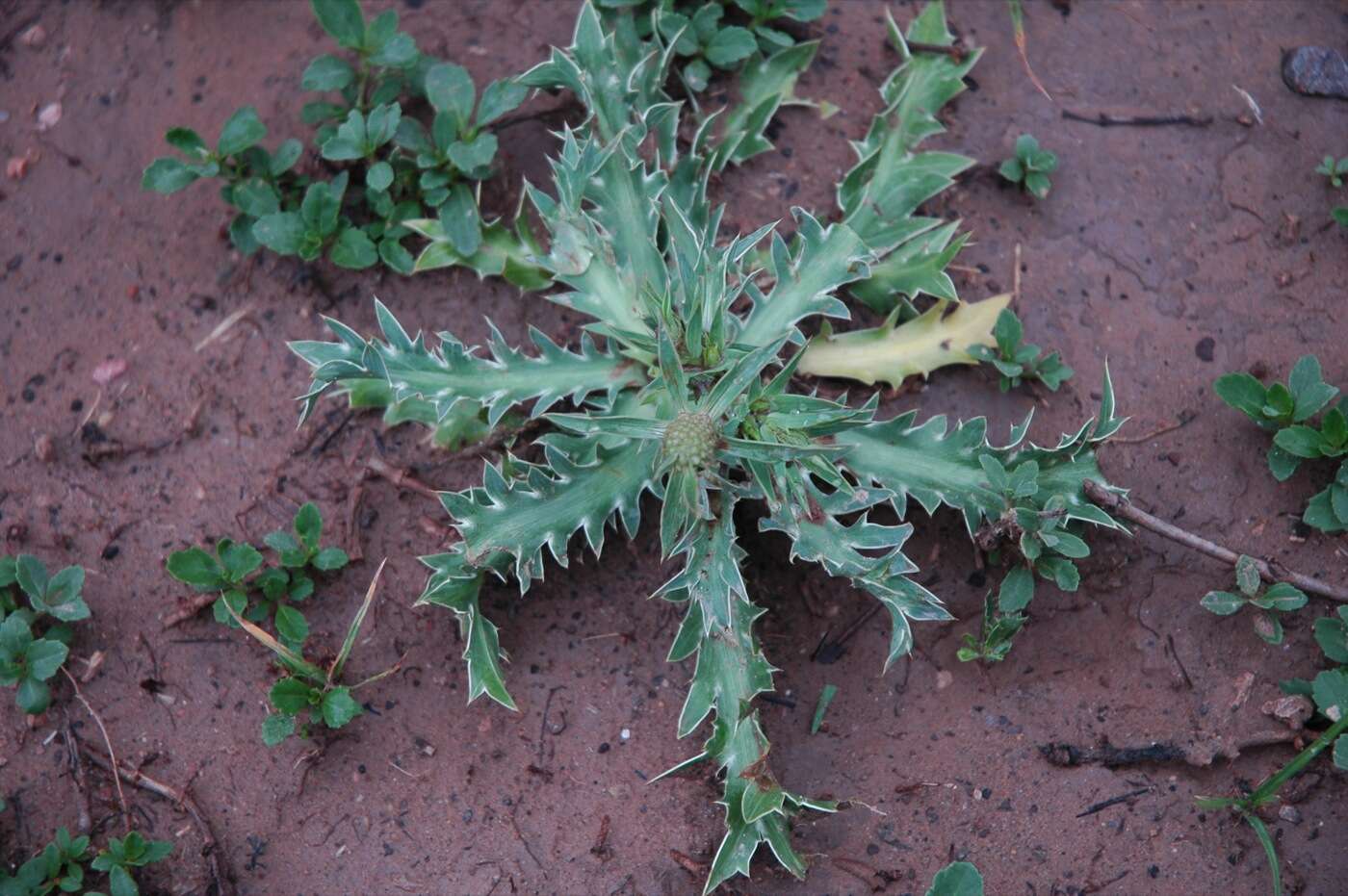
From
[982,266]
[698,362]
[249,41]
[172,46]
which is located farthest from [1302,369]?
[172,46]

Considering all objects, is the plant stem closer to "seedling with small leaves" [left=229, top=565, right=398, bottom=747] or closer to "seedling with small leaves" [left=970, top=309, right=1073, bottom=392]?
"seedling with small leaves" [left=970, top=309, right=1073, bottom=392]

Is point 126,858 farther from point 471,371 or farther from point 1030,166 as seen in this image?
point 1030,166

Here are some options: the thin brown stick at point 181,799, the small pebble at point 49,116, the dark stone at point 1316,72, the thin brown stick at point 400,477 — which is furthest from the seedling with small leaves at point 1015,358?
the small pebble at point 49,116

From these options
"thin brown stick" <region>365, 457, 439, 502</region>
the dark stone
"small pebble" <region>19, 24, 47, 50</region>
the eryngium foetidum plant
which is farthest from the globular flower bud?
"small pebble" <region>19, 24, 47, 50</region>

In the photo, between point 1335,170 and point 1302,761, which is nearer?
point 1302,761

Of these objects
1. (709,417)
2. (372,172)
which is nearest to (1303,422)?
(709,417)
